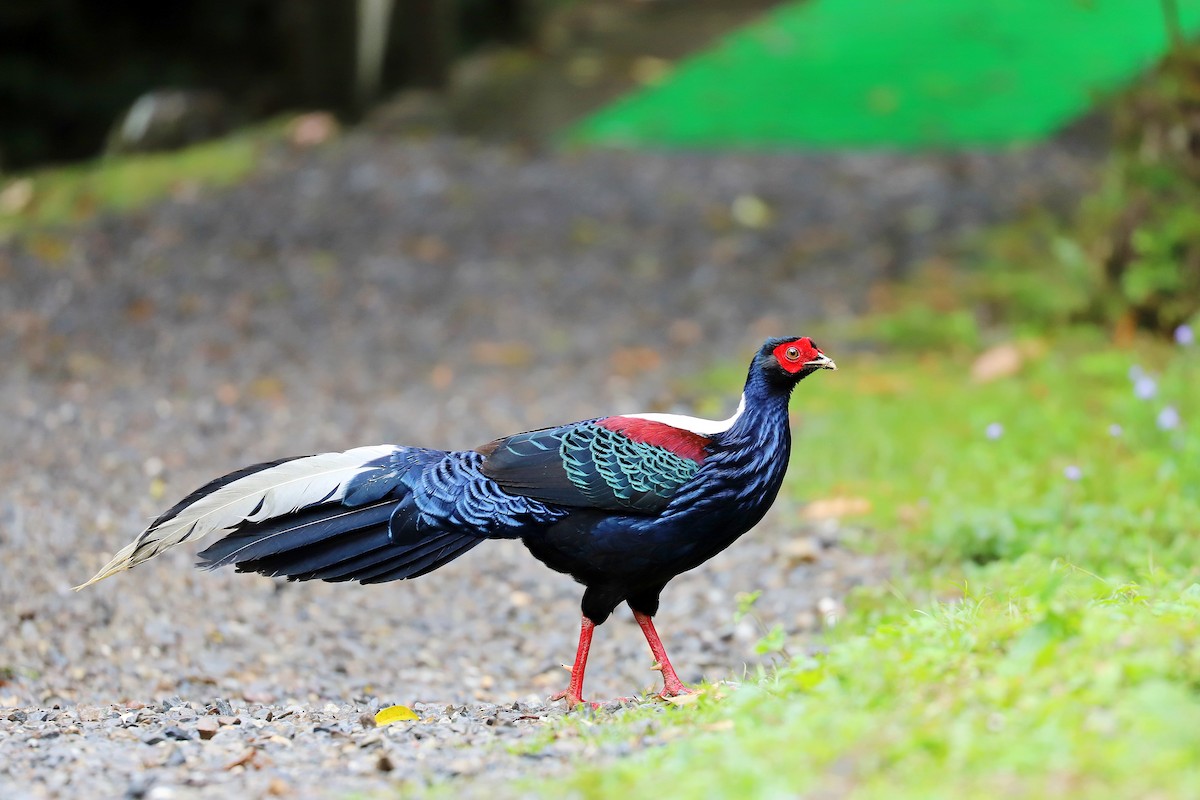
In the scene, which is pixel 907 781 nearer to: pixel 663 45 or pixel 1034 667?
pixel 1034 667

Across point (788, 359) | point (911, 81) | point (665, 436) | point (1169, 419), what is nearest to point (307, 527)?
point (665, 436)

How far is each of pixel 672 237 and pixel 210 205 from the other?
3427mm

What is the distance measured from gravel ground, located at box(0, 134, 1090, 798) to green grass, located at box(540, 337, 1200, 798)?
0.29 meters

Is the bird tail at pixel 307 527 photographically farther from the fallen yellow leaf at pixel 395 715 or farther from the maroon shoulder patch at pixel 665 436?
the maroon shoulder patch at pixel 665 436

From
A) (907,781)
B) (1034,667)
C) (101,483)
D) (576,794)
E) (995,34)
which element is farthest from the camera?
(995,34)

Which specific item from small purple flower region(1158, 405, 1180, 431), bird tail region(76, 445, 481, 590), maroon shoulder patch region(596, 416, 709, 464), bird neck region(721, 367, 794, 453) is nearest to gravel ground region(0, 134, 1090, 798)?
bird tail region(76, 445, 481, 590)

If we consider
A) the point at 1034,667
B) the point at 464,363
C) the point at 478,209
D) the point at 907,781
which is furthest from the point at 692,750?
the point at 478,209

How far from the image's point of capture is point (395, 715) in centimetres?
353

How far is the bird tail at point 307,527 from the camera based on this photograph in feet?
11.9

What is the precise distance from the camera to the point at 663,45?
13.5 meters

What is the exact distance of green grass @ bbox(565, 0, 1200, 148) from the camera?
36.2 ft

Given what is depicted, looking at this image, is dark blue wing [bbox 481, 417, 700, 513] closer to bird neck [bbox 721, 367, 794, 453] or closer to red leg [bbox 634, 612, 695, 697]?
bird neck [bbox 721, 367, 794, 453]

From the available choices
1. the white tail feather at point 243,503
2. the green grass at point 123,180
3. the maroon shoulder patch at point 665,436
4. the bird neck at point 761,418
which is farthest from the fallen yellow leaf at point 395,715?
the green grass at point 123,180

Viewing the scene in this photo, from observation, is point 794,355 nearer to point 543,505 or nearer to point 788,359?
point 788,359
